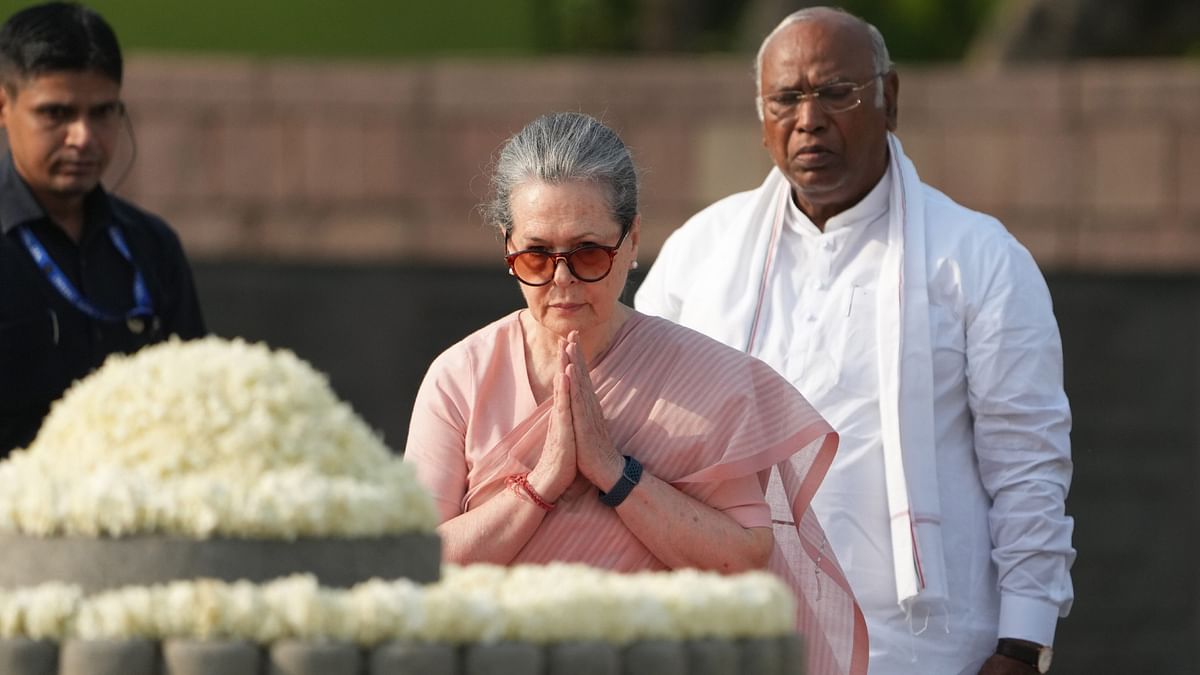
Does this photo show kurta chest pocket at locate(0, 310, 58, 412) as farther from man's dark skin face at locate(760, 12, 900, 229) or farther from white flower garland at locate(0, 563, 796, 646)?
white flower garland at locate(0, 563, 796, 646)

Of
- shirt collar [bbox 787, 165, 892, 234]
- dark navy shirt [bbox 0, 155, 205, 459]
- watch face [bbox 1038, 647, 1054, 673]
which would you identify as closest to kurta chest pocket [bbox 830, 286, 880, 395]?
shirt collar [bbox 787, 165, 892, 234]

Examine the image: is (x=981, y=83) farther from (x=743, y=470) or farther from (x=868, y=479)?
(x=743, y=470)

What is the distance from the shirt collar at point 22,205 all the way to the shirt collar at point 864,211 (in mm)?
1675

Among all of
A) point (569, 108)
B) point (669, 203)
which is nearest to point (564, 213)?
point (669, 203)

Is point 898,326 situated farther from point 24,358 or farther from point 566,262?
point 24,358

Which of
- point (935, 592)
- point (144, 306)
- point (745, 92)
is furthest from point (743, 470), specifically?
point (745, 92)

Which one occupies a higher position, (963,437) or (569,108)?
(569,108)

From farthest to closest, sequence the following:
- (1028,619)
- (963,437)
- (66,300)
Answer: (66,300) → (963,437) → (1028,619)

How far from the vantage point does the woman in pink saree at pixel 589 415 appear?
329 centimetres

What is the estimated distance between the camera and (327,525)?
2.28m

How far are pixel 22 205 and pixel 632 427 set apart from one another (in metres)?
1.95

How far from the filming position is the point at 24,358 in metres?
4.59

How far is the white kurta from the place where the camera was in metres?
4.28

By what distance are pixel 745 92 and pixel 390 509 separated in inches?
234
